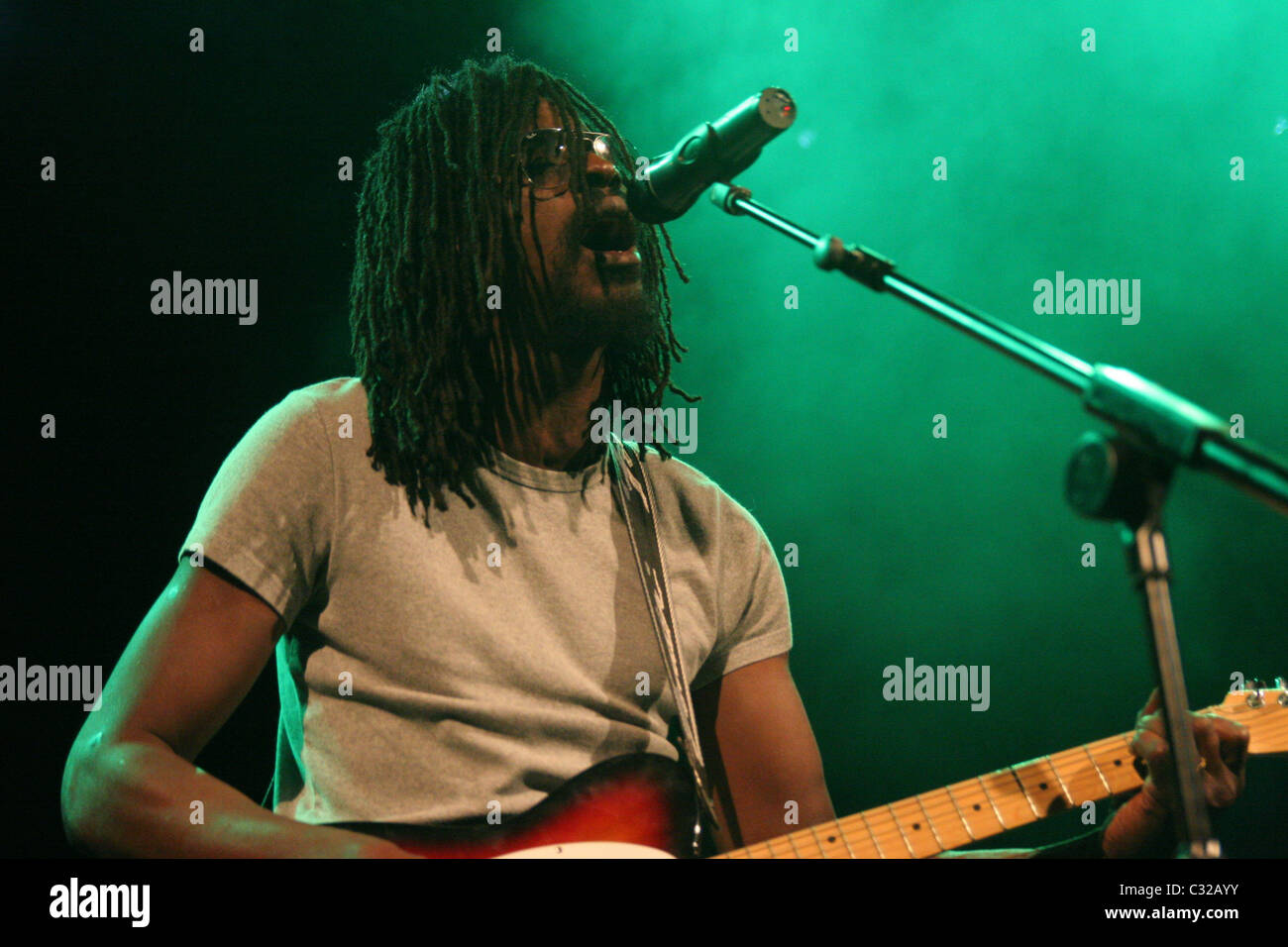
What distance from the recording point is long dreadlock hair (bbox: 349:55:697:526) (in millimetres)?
2080

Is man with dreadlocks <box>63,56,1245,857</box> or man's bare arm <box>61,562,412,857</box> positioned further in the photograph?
man with dreadlocks <box>63,56,1245,857</box>

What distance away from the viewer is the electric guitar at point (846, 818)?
5.60ft

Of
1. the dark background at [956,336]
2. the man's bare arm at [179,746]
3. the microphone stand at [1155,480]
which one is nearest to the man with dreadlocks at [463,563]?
the man's bare arm at [179,746]

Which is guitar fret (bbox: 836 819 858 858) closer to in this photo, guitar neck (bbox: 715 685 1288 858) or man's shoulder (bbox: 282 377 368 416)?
guitar neck (bbox: 715 685 1288 858)

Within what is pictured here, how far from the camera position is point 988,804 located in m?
1.79

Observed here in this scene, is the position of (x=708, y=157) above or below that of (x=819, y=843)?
above

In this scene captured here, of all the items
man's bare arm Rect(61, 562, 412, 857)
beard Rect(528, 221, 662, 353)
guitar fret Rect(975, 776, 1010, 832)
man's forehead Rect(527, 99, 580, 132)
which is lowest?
guitar fret Rect(975, 776, 1010, 832)

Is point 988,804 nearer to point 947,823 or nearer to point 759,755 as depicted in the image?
point 947,823

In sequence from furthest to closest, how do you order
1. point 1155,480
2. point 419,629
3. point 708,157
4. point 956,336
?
point 956,336 → point 419,629 → point 708,157 → point 1155,480

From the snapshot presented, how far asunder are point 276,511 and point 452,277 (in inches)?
25.7

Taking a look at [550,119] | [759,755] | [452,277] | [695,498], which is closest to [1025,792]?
[759,755]

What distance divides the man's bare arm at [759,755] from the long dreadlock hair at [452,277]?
79 centimetres

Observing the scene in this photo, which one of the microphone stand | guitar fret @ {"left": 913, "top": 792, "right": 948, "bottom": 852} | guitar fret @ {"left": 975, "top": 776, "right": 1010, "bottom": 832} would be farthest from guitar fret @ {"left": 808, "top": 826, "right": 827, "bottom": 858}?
the microphone stand
